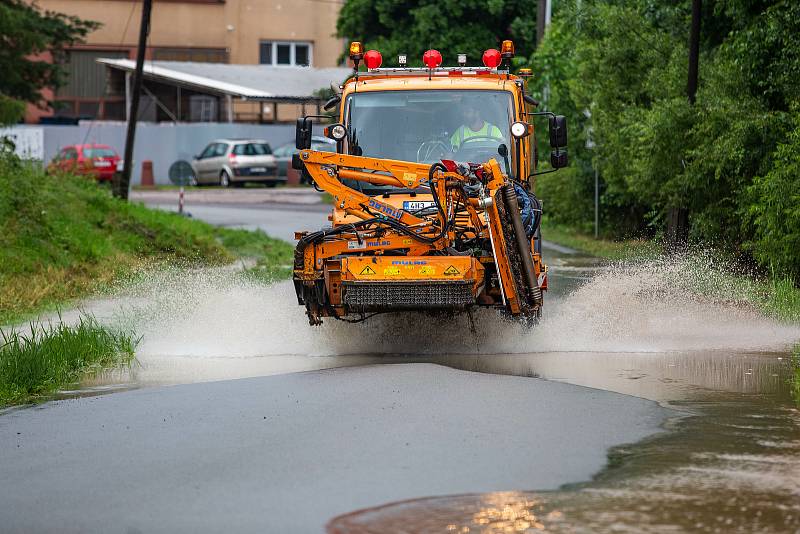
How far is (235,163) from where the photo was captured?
5266 cm

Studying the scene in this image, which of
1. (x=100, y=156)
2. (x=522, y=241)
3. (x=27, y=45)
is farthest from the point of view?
(x=100, y=156)

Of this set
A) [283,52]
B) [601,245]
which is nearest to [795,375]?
[601,245]

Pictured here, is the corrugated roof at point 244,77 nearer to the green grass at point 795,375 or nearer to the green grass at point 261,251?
the green grass at point 261,251

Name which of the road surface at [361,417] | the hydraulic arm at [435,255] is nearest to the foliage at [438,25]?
the road surface at [361,417]

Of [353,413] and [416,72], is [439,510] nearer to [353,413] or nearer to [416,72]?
[353,413]

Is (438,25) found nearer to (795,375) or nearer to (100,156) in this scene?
(100,156)

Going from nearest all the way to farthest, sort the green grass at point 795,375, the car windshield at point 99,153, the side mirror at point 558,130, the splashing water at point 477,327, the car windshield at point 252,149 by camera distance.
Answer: the green grass at point 795,375
the splashing water at point 477,327
the side mirror at point 558,130
the car windshield at point 99,153
the car windshield at point 252,149

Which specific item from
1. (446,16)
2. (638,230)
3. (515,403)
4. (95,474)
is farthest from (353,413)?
(446,16)

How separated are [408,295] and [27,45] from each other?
28.8m

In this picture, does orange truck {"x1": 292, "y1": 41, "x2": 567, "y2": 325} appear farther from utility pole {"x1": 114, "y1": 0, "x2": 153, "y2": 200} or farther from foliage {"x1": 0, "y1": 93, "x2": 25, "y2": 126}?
utility pole {"x1": 114, "y1": 0, "x2": 153, "y2": 200}

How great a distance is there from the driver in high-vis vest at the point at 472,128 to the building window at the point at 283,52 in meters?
54.3

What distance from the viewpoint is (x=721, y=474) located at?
8.01m

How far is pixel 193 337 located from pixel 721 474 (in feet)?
26.0

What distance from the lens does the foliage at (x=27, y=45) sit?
119 ft
